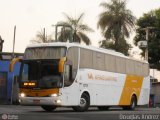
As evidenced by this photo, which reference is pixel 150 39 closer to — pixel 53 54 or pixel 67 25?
pixel 67 25

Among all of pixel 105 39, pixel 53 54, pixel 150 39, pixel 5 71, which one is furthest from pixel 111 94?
pixel 150 39

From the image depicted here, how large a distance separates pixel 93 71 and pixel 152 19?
3794cm

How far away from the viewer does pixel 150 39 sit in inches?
2474

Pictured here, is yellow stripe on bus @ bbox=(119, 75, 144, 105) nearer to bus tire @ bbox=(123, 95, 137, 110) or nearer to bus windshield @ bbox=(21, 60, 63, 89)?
bus tire @ bbox=(123, 95, 137, 110)

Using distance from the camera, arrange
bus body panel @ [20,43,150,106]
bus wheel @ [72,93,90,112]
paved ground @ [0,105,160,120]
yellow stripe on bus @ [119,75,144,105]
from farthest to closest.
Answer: yellow stripe on bus @ [119,75,144,105] < bus wheel @ [72,93,90,112] < bus body panel @ [20,43,150,106] < paved ground @ [0,105,160,120]

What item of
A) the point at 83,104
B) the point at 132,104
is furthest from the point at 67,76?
the point at 132,104

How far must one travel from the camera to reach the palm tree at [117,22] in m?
57.2

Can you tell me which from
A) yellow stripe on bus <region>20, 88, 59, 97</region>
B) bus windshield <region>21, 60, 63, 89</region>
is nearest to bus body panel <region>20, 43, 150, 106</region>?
A: yellow stripe on bus <region>20, 88, 59, 97</region>

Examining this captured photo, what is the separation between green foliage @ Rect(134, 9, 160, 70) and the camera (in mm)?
61719

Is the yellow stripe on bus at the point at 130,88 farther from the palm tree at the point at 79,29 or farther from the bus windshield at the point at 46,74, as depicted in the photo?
the palm tree at the point at 79,29

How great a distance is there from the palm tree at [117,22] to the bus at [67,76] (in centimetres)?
2677

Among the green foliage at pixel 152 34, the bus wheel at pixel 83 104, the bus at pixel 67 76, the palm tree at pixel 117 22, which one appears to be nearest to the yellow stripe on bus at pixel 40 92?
the bus at pixel 67 76

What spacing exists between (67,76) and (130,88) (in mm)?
8376

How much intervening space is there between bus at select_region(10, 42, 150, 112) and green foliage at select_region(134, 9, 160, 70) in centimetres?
3176
